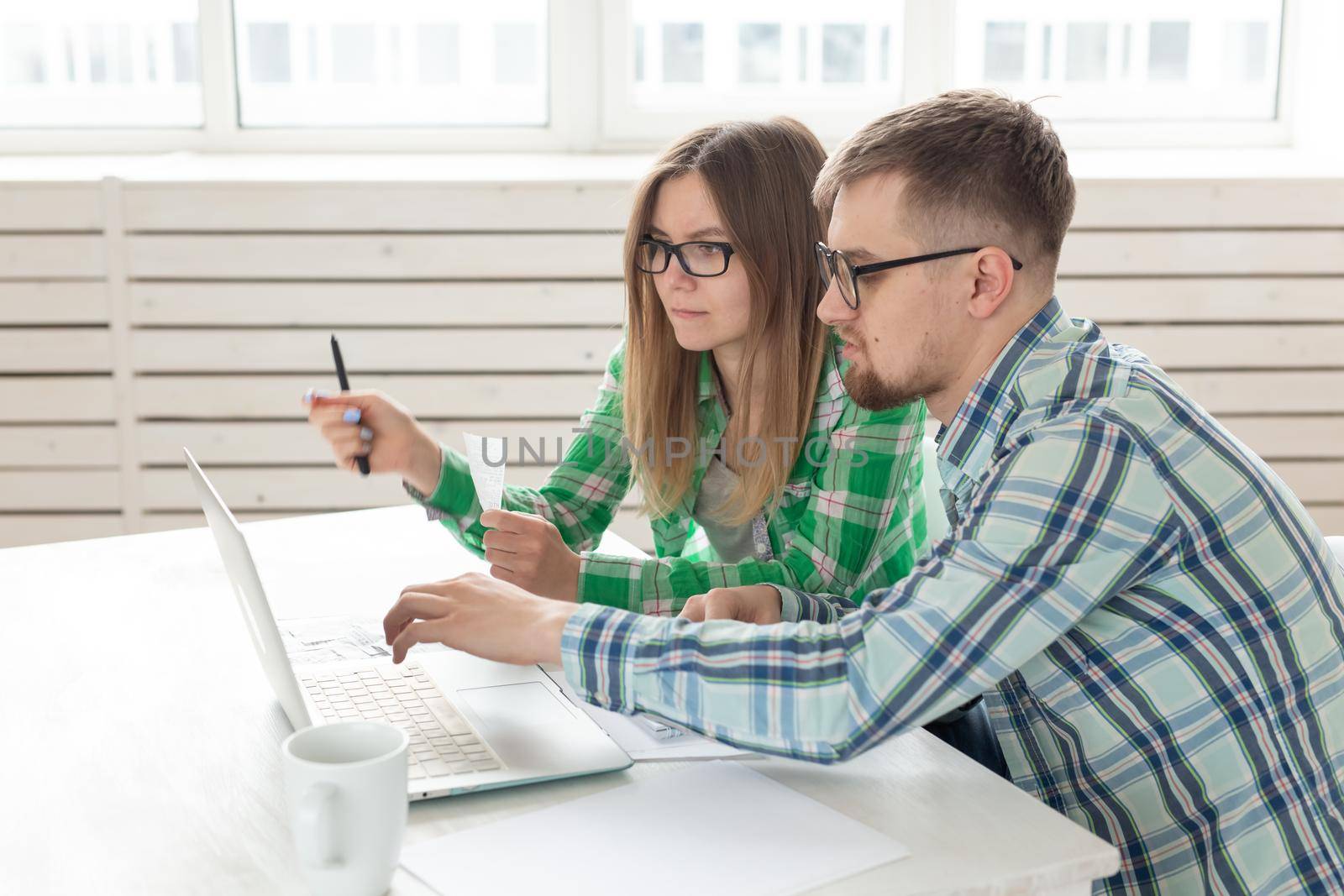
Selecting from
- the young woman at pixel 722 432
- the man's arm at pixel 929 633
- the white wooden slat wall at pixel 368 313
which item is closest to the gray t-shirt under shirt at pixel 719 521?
the young woman at pixel 722 432

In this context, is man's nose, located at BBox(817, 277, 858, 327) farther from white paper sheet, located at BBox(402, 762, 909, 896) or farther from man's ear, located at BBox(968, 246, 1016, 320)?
white paper sheet, located at BBox(402, 762, 909, 896)

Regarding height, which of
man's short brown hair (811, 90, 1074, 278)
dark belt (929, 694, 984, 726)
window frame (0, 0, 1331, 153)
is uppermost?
window frame (0, 0, 1331, 153)

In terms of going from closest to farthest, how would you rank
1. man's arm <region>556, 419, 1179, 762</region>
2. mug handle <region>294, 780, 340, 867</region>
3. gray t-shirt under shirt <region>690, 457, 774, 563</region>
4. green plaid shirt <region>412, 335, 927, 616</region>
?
mug handle <region>294, 780, 340, 867</region> < man's arm <region>556, 419, 1179, 762</region> < green plaid shirt <region>412, 335, 927, 616</region> < gray t-shirt under shirt <region>690, 457, 774, 563</region>

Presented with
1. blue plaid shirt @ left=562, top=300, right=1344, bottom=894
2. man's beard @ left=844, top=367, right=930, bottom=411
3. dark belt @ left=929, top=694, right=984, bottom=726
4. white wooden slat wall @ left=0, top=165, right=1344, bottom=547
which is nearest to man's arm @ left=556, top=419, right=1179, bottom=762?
blue plaid shirt @ left=562, top=300, right=1344, bottom=894

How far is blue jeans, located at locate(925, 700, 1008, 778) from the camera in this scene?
4.06 feet

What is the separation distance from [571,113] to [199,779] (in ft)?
8.48

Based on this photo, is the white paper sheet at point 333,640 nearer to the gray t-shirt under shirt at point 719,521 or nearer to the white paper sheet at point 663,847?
the white paper sheet at point 663,847

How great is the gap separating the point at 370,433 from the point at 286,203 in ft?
5.03

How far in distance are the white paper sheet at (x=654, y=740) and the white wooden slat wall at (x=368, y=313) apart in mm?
1974

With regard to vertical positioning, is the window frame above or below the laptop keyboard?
above

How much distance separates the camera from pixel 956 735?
4.21 feet

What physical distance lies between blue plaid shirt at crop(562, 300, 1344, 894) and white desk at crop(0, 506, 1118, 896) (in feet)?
0.24

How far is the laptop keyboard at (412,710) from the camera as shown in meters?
0.98

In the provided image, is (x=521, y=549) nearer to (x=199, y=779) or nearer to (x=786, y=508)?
(x=786, y=508)
